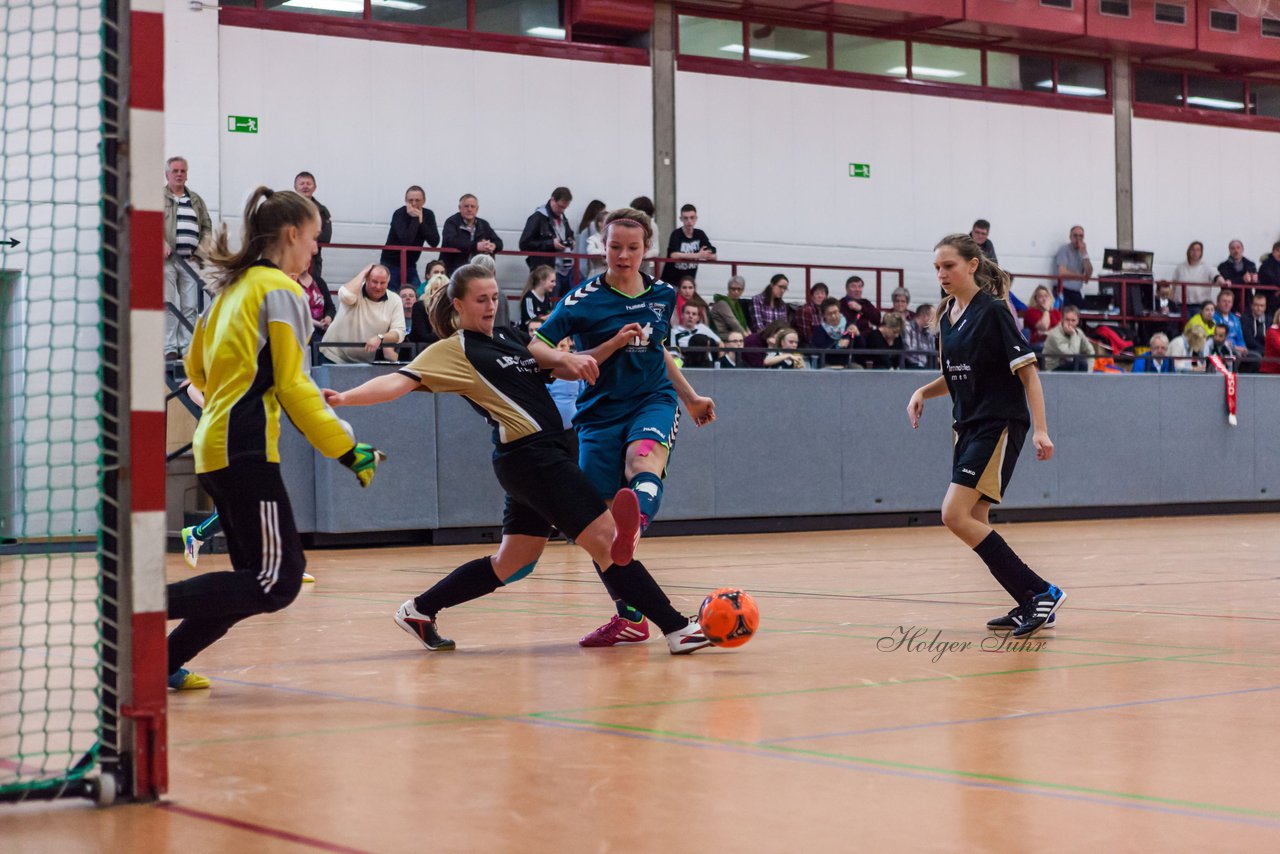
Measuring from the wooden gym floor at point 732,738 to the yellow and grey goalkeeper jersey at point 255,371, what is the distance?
0.83 meters

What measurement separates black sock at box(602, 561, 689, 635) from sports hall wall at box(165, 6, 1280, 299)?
13372mm

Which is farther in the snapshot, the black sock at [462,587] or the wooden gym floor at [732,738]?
the black sock at [462,587]

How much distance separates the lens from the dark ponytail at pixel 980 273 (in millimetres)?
7293

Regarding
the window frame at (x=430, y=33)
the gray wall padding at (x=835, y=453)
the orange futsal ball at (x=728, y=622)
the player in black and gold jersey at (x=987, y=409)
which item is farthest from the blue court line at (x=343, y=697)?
the window frame at (x=430, y=33)

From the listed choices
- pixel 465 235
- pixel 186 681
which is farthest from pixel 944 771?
pixel 465 235

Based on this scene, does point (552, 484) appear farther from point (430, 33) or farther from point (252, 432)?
point (430, 33)

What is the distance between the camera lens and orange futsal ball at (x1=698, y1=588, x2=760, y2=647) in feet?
20.0

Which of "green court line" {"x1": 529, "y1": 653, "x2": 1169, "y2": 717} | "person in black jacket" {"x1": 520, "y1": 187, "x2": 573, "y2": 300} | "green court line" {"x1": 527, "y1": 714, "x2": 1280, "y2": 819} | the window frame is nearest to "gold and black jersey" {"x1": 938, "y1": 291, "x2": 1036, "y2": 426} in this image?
"green court line" {"x1": 529, "y1": 653, "x2": 1169, "y2": 717}

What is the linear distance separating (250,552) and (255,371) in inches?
21.7

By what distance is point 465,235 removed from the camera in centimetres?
1805

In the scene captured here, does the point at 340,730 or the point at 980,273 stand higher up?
the point at 980,273

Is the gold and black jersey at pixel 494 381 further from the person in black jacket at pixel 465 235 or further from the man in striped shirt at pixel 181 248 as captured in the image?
the person in black jacket at pixel 465 235

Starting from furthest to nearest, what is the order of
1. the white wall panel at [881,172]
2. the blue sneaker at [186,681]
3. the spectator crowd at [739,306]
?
the white wall panel at [881,172], the spectator crowd at [739,306], the blue sneaker at [186,681]

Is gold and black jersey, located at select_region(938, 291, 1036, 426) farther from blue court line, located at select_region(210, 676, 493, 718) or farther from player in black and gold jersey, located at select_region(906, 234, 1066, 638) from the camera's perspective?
blue court line, located at select_region(210, 676, 493, 718)
